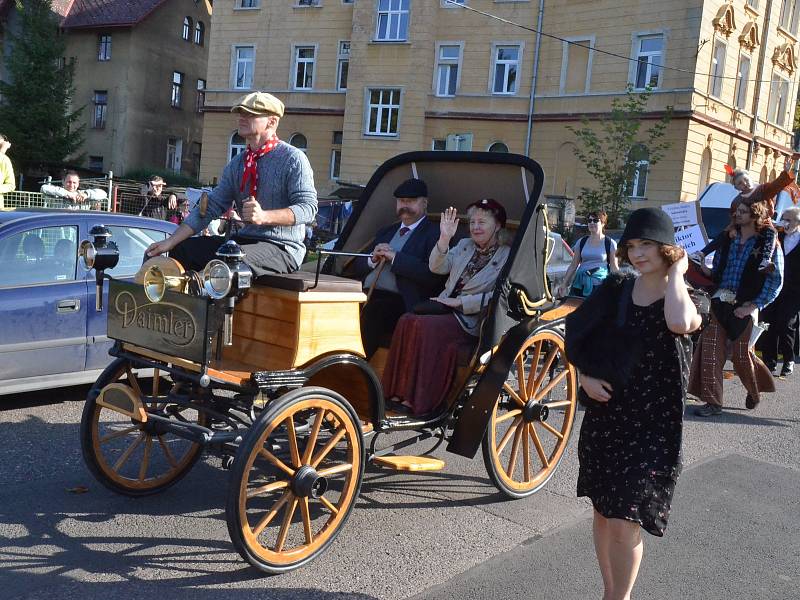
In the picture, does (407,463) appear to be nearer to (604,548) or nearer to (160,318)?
(604,548)

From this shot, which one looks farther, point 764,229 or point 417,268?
point 764,229

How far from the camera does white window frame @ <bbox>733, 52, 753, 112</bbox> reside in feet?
103

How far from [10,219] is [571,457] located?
15.4ft

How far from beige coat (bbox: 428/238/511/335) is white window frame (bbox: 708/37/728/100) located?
2699 cm

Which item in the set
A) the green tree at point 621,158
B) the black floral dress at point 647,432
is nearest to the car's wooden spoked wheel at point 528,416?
the black floral dress at point 647,432

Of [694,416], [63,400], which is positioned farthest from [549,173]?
[63,400]

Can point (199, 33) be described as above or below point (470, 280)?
above

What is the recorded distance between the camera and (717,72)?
3002cm

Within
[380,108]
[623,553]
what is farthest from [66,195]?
[380,108]

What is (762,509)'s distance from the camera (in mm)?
5289

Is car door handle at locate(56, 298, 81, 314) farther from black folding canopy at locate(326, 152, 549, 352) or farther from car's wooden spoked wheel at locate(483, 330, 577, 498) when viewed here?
car's wooden spoked wheel at locate(483, 330, 577, 498)

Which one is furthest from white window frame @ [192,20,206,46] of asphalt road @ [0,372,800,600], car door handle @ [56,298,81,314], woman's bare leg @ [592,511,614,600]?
woman's bare leg @ [592,511,614,600]

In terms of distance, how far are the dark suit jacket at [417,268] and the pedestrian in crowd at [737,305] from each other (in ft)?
11.9

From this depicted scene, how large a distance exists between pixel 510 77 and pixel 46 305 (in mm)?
28725
